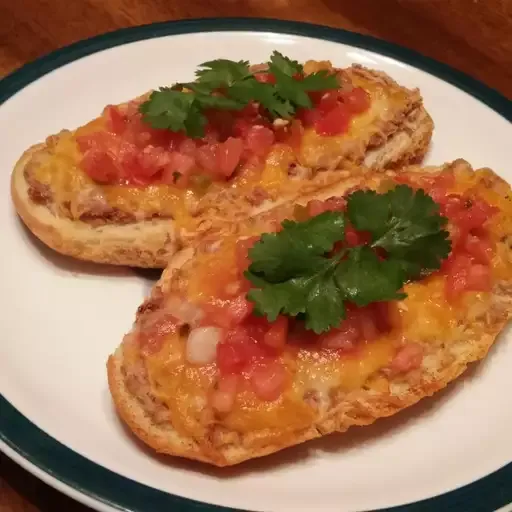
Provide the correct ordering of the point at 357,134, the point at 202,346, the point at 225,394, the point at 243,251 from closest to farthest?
the point at 225,394 → the point at 202,346 → the point at 243,251 → the point at 357,134

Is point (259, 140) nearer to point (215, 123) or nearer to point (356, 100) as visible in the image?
point (215, 123)

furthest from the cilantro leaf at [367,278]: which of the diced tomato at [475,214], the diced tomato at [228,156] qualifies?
the diced tomato at [228,156]

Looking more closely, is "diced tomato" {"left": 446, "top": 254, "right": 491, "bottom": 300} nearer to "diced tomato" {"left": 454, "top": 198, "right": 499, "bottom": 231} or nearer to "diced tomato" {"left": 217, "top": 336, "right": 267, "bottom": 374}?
"diced tomato" {"left": 454, "top": 198, "right": 499, "bottom": 231}

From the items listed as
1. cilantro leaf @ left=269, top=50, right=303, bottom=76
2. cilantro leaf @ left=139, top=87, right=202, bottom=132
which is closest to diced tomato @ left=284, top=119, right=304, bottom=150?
cilantro leaf @ left=269, top=50, right=303, bottom=76

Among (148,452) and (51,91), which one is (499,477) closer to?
(148,452)

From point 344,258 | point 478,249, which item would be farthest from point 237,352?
point 478,249

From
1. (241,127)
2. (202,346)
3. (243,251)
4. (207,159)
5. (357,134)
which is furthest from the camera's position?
(357,134)
